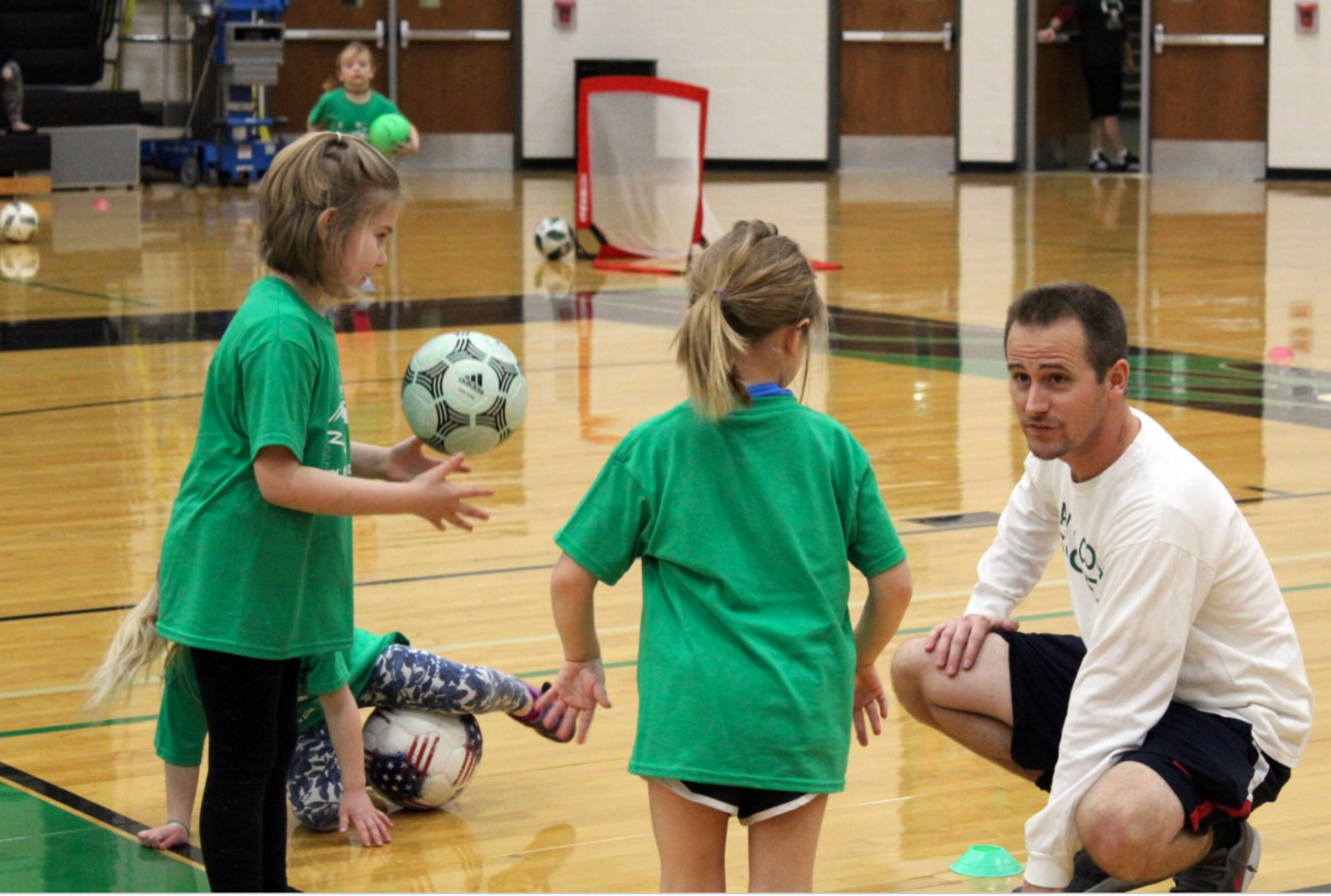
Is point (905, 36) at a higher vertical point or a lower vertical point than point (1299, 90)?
higher

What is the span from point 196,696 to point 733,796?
3.41ft

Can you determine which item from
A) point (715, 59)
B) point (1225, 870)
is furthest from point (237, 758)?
point (715, 59)

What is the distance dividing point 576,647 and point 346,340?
6593mm

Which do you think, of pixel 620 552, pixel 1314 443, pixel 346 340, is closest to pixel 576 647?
pixel 620 552

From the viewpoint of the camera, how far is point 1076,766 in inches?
108

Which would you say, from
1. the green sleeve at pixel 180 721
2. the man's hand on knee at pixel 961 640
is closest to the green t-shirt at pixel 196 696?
the green sleeve at pixel 180 721

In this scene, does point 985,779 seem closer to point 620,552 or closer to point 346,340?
point 620,552

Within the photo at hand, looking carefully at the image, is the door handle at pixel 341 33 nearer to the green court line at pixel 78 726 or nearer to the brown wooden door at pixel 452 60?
the brown wooden door at pixel 452 60

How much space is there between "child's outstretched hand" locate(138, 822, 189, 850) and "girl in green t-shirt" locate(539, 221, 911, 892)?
100 centimetres

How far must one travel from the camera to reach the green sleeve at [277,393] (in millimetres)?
2707

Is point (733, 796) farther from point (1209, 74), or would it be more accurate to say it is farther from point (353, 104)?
point (1209, 74)

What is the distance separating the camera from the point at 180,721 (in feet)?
10.6

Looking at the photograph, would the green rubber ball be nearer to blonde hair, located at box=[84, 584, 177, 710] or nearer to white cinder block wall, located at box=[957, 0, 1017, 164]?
blonde hair, located at box=[84, 584, 177, 710]

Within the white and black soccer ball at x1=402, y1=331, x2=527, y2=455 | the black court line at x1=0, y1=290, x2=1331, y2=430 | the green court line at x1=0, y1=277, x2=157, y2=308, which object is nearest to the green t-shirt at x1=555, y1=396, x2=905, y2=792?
the white and black soccer ball at x1=402, y1=331, x2=527, y2=455
